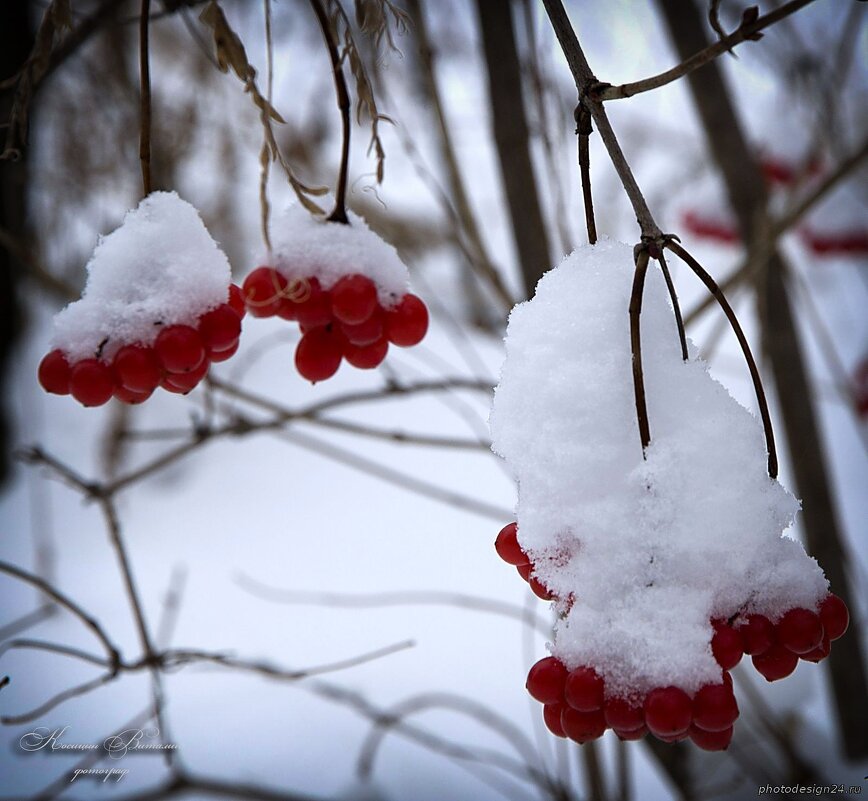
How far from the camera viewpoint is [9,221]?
215 cm

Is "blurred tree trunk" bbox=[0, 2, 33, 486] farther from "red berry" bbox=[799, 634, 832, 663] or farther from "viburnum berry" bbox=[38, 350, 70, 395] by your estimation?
"red berry" bbox=[799, 634, 832, 663]

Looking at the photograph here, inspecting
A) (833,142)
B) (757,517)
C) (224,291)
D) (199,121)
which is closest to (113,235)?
(224,291)

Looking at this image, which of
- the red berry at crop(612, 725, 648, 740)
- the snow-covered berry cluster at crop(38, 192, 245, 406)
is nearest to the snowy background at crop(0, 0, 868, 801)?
the snow-covered berry cluster at crop(38, 192, 245, 406)

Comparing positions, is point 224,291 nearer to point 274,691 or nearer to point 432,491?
point 432,491

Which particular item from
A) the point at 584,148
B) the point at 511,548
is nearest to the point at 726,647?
the point at 511,548

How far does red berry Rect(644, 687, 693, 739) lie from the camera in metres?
0.39

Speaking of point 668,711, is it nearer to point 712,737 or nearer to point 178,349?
point 712,737

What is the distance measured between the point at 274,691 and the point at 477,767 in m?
0.48

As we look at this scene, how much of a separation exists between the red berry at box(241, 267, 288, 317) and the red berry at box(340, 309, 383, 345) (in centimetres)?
6

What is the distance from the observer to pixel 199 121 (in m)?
2.37

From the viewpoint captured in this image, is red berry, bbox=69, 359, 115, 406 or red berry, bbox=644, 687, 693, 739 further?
red berry, bbox=69, 359, 115, 406

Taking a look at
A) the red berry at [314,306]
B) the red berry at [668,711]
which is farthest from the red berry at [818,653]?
the red berry at [314,306]

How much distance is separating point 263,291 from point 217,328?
0.05 m

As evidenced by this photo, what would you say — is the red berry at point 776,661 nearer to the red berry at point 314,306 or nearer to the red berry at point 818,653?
the red berry at point 818,653
